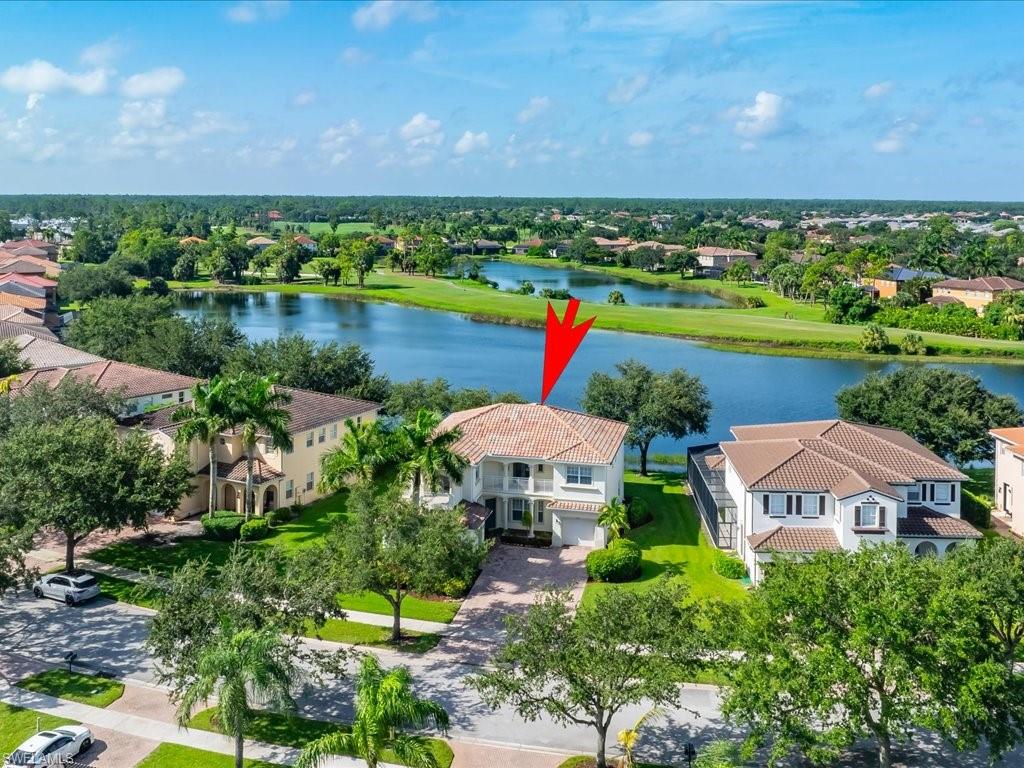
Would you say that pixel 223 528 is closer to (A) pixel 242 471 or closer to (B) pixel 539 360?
(A) pixel 242 471

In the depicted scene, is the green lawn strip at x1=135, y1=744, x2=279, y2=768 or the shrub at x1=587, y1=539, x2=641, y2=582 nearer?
the green lawn strip at x1=135, y1=744, x2=279, y2=768

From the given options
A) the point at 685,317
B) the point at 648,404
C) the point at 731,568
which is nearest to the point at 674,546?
the point at 731,568

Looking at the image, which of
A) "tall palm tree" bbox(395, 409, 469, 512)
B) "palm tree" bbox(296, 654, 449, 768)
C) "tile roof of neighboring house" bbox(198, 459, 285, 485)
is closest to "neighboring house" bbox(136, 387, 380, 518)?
"tile roof of neighboring house" bbox(198, 459, 285, 485)

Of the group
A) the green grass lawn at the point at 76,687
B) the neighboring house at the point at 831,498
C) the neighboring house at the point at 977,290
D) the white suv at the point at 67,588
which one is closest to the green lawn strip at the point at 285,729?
the green grass lawn at the point at 76,687

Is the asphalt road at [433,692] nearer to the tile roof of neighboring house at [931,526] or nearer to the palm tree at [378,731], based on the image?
the palm tree at [378,731]

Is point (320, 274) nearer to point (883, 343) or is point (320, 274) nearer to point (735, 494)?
point (883, 343)

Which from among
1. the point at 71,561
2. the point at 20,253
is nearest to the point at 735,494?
the point at 71,561

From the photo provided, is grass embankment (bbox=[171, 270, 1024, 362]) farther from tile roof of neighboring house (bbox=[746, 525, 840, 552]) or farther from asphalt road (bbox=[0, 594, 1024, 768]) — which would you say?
asphalt road (bbox=[0, 594, 1024, 768])
